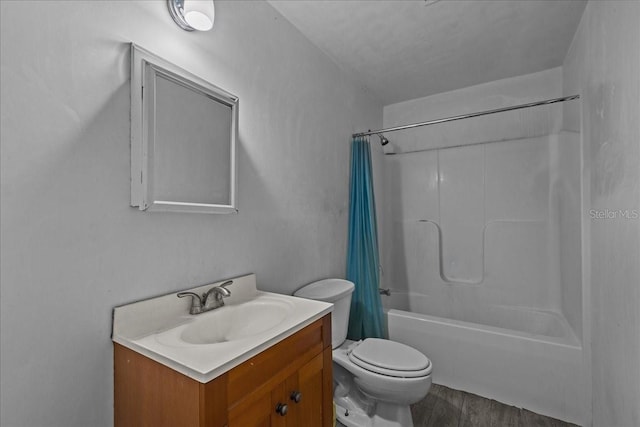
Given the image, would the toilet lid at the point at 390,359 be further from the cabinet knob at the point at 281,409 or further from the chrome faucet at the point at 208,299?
the chrome faucet at the point at 208,299

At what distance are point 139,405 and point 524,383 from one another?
211 cm

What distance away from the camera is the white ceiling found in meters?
1.61

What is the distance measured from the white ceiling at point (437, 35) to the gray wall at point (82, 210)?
0.59 metres

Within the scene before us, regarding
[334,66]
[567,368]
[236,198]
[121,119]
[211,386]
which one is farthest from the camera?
[334,66]

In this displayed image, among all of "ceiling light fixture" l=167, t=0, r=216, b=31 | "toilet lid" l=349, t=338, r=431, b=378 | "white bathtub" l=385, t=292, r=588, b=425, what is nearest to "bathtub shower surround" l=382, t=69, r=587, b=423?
"white bathtub" l=385, t=292, r=588, b=425

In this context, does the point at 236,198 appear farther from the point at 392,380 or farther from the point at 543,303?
the point at 543,303

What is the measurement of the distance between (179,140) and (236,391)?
88 cm

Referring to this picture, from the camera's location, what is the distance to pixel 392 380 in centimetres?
146

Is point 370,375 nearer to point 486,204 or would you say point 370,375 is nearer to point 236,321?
point 236,321

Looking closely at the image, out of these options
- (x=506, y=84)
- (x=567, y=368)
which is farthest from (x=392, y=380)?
(x=506, y=84)

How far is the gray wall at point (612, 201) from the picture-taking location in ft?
3.57

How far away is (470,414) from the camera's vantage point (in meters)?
1.79

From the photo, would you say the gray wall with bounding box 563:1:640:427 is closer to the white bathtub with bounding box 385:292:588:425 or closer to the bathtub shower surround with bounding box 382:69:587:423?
the white bathtub with bounding box 385:292:588:425

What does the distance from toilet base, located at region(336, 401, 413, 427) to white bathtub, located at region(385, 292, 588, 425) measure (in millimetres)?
626
